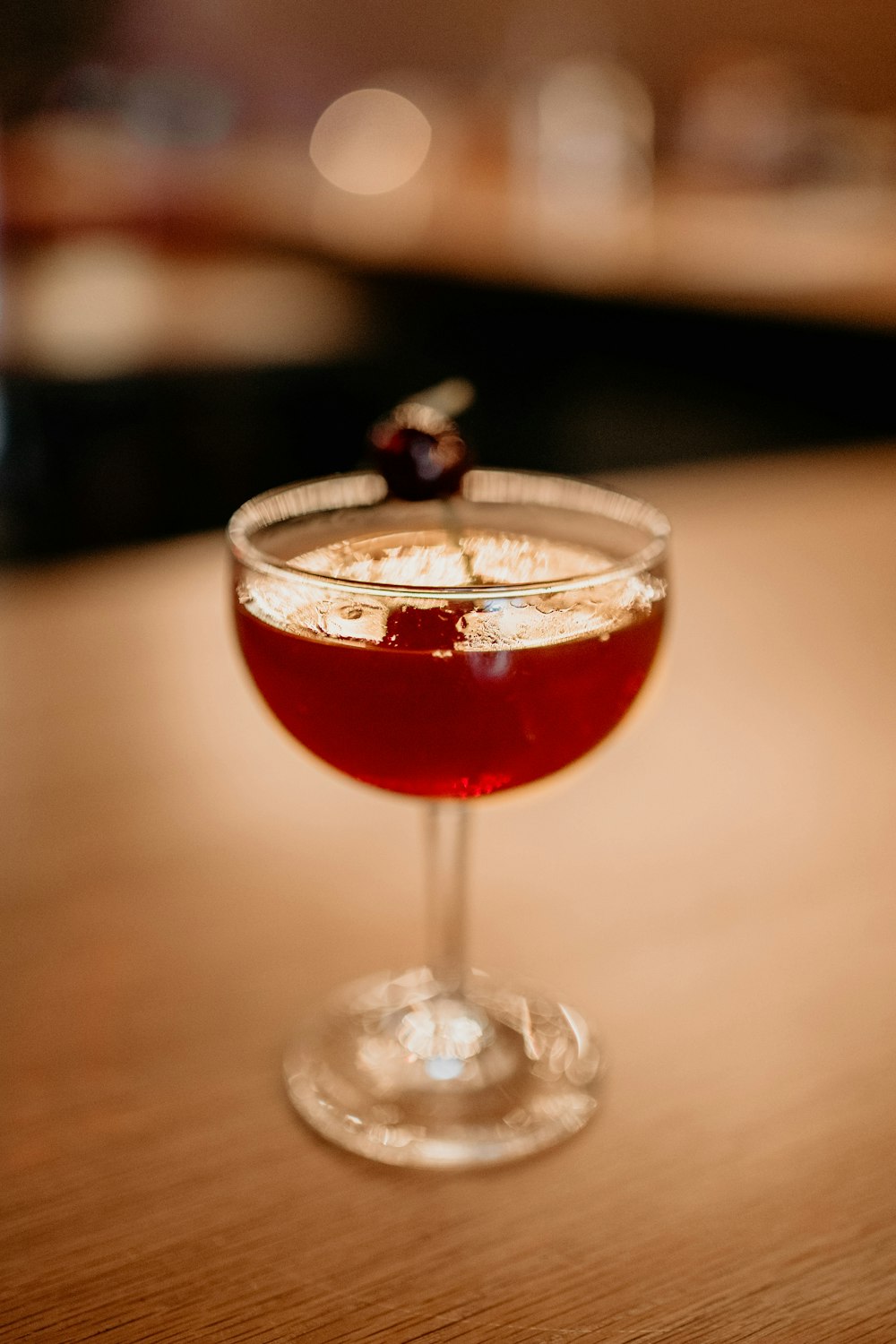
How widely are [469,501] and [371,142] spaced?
4980 mm

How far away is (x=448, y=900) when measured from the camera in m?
0.75

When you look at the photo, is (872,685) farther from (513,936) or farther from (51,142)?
(51,142)

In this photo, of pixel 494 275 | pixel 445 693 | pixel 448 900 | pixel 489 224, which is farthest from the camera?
pixel 489 224

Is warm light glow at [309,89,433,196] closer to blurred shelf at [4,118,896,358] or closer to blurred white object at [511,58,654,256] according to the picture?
blurred shelf at [4,118,896,358]

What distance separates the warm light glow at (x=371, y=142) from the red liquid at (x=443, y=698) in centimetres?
409

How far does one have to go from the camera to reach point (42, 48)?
6.88 metres

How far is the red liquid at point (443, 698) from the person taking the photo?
0.61m

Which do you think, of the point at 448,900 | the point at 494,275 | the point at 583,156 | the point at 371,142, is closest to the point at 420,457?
the point at 448,900

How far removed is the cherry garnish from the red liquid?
0.30 feet

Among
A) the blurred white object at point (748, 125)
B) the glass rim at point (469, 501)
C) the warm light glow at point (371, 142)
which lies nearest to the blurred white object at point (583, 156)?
the blurred white object at point (748, 125)

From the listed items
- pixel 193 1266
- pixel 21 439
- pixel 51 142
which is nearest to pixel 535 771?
pixel 193 1266

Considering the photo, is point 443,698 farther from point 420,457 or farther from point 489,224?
point 489,224

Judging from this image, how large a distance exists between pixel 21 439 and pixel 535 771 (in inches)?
123

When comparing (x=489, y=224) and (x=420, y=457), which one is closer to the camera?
(x=420, y=457)
